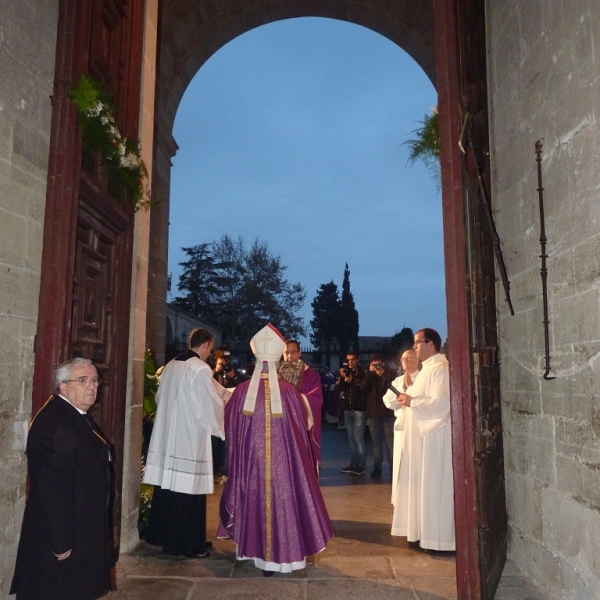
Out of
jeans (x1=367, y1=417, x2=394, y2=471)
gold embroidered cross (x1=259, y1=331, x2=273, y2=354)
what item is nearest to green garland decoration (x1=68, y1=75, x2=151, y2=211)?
gold embroidered cross (x1=259, y1=331, x2=273, y2=354)

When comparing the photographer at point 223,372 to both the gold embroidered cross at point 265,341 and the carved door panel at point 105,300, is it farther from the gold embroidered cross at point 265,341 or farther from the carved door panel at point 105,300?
the gold embroidered cross at point 265,341

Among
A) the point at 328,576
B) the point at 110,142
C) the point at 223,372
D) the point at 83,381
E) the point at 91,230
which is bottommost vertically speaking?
the point at 328,576

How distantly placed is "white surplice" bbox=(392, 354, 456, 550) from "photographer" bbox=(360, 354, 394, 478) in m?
3.27

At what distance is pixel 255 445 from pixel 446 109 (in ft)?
9.37

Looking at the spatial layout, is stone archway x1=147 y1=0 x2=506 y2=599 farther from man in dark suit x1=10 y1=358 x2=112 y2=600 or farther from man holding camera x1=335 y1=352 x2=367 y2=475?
man holding camera x1=335 y1=352 x2=367 y2=475

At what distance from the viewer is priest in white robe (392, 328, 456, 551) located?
5.29 meters

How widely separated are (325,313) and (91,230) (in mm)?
41014

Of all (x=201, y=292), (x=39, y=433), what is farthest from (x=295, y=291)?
(x=39, y=433)

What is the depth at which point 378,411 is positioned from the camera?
9.13 m

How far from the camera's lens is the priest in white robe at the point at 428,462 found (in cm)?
529

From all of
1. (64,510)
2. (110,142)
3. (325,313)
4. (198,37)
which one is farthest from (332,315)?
(64,510)

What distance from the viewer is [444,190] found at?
4086mm

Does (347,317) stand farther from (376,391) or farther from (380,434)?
(376,391)

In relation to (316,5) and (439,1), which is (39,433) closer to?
(439,1)
